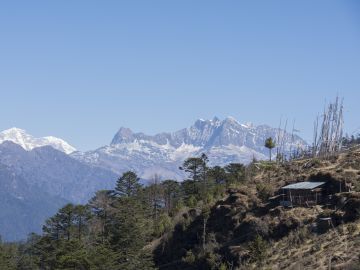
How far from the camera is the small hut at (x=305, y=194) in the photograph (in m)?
69.4

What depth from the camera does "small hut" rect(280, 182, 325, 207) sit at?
69375 millimetres

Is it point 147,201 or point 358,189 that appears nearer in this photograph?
point 358,189

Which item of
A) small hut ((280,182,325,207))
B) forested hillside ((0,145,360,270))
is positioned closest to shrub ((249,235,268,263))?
forested hillside ((0,145,360,270))

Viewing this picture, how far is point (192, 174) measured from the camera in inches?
4766

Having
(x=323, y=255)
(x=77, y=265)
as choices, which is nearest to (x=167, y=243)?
(x=77, y=265)

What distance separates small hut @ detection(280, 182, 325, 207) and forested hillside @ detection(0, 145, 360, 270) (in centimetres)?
115

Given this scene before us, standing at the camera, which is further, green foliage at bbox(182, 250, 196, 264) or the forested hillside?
green foliage at bbox(182, 250, 196, 264)

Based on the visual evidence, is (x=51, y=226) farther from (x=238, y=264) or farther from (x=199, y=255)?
(x=238, y=264)

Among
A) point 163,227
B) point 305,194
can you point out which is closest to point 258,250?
point 305,194

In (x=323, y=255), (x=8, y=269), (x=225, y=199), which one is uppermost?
(x=225, y=199)

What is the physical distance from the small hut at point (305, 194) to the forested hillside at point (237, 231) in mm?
1149

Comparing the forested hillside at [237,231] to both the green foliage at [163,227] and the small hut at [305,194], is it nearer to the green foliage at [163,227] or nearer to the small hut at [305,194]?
the green foliage at [163,227]

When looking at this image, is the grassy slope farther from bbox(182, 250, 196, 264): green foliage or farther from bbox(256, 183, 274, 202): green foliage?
bbox(182, 250, 196, 264): green foliage

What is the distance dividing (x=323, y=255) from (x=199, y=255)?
18.2m
